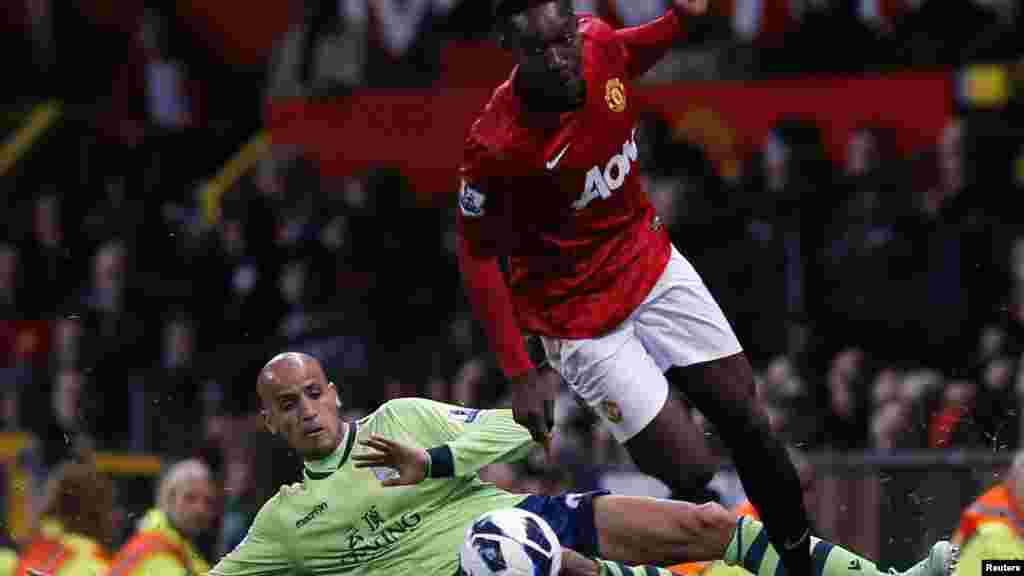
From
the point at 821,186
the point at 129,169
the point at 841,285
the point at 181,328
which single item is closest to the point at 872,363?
the point at 841,285

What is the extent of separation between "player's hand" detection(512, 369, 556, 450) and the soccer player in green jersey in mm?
469

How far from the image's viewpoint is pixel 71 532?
11.5 m

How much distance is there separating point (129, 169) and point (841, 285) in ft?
24.7

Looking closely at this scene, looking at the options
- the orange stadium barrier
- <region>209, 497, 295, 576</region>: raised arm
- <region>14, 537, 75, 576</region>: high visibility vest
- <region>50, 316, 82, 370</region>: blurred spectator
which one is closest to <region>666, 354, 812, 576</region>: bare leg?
<region>209, 497, 295, 576</region>: raised arm

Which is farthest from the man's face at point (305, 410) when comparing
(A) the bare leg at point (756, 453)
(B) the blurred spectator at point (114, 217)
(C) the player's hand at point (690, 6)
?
(B) the blurred spectator at point (114, 217)

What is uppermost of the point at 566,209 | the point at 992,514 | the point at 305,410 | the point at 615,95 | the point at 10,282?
the point at 615,95

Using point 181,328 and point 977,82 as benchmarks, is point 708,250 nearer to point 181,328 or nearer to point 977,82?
point 977,82

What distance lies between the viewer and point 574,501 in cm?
862

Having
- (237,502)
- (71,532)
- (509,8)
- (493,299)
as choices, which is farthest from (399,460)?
A: (237,502)

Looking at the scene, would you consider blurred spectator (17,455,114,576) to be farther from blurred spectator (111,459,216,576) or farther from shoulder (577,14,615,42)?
shoulder (577,14,615,42)

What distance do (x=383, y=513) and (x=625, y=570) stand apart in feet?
3.30

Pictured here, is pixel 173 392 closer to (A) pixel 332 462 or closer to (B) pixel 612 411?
(A) pixel 332 462

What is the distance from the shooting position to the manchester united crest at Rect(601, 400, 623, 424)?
833cm

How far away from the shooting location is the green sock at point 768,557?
8.33 meters
